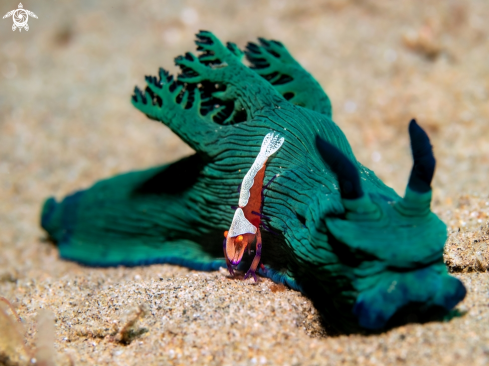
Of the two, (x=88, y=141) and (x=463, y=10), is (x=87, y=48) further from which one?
(x=463, y=10)

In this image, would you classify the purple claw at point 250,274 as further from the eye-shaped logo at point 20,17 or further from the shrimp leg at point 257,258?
the eye-shaped logo at point 20,17

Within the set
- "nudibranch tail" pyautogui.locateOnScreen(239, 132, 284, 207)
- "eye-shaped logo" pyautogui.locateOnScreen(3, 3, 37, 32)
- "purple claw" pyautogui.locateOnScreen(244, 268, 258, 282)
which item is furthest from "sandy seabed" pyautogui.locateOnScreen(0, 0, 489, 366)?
"nudibranch tail" pyautogui.locateOnScreen(239, 132, 284, 207)

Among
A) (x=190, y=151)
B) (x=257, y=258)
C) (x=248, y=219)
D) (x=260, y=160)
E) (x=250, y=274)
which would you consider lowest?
(x=250, y=274)

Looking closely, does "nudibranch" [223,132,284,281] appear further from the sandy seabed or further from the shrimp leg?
the sandy seabed

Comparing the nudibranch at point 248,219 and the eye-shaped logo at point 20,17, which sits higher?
the eye-shaped logo at point 20,17

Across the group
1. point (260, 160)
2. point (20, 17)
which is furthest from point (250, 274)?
point (20, 17)

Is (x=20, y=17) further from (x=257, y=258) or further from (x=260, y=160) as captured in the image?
(x=257, y=258)

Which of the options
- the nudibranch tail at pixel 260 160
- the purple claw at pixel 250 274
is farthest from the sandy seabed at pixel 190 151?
the nudibranch tail at pixel 260 160
